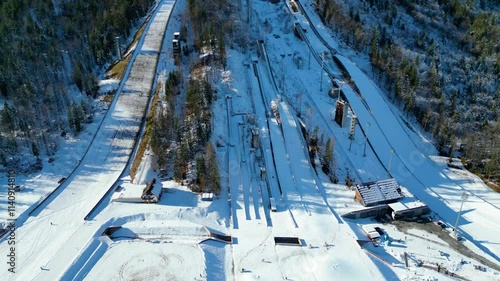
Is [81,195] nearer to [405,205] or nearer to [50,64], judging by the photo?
[50,64]

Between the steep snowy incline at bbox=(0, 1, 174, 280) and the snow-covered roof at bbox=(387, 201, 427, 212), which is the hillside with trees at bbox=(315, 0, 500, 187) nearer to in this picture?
the snow-covered roof at bbox=(387, 201, 427, 212)

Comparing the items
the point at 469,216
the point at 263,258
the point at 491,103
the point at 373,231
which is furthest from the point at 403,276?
the point at 491,103

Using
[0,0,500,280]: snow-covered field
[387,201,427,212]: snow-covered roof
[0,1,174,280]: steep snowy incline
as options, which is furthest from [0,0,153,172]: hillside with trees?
[387,201,427,212]: snow-covered roof

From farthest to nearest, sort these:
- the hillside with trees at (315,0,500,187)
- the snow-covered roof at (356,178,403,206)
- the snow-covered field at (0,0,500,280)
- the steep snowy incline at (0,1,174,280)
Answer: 1. the hillside with trees at (315,0,500,187)
2. the snow-covered roof at (356,178,403,206)
3. the steep snowy incline at (0,1,174,280)
4. the snow-covered field at (0,0,500,280)

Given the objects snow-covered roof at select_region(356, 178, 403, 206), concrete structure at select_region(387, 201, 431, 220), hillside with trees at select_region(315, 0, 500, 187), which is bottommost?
concrete structure at select_region(387, 201, 431, 220)

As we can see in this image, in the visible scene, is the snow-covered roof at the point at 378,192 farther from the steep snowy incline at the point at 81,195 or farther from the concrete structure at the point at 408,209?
the steep snowy incline at the point at 81,195

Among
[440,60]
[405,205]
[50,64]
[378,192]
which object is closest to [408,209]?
[405,205]

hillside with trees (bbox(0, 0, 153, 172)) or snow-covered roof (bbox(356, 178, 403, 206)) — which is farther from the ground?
hillside with trees (bbox(0, 0, 153, 172))
